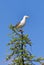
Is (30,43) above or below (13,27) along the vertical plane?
below

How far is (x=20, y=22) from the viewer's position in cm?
1817

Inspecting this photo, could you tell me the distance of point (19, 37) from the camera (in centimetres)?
1683

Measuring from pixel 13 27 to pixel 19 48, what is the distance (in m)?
1.32

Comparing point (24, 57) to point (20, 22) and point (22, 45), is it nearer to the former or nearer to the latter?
point (22, 45)

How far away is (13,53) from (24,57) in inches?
26.7

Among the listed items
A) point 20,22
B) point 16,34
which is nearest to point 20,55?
point 16,34

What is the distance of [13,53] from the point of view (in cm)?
1664

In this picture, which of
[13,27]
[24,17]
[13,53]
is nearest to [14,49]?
[13,53]

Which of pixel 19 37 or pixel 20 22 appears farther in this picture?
pixel 20 22

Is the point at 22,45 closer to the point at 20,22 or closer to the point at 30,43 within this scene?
the point at 30,43

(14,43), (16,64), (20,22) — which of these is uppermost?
(20,22)

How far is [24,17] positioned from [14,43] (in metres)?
2.18

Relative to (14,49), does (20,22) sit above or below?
above

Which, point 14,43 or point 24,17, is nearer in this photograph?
point 14,43
